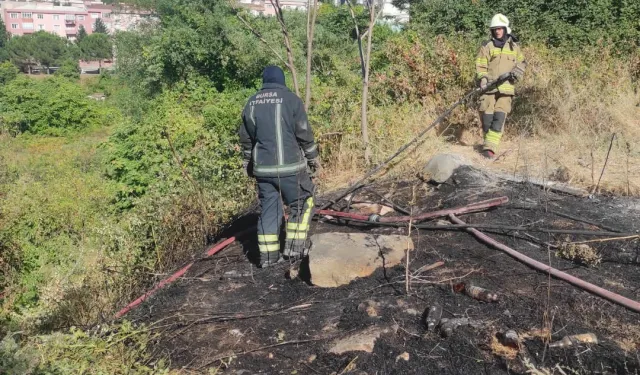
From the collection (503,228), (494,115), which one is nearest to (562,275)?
(503,228)

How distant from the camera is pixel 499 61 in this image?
22.1 ft

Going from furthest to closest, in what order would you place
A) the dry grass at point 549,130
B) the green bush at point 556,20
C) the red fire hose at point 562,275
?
1. the green bush at point 556,20
2. the dry grass at point 549,130
3. the red fire hose at point 562,275

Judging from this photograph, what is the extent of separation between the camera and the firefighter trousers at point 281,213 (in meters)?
4.42

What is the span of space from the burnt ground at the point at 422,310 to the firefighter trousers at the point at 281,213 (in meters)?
0.18

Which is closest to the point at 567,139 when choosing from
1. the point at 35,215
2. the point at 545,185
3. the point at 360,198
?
the point at 545,185

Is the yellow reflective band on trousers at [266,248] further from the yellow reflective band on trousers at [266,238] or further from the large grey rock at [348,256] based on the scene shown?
the large grey rock at [348,256]

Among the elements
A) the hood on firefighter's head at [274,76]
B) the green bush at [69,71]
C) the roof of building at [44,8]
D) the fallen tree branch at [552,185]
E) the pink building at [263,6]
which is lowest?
the green bush at [69,71]

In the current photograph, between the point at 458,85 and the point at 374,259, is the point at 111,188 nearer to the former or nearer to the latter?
the point at 458,85

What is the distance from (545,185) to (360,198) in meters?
1.90

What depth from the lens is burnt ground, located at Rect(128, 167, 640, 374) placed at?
293cm

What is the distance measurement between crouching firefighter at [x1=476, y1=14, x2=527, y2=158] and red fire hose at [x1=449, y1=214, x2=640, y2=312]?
271cm

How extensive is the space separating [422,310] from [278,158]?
68.3 inches

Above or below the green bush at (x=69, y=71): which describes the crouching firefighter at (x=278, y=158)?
above

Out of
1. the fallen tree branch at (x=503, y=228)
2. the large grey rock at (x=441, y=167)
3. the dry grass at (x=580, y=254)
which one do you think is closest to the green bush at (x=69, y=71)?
the large grey rock at (x=441, y=167)
